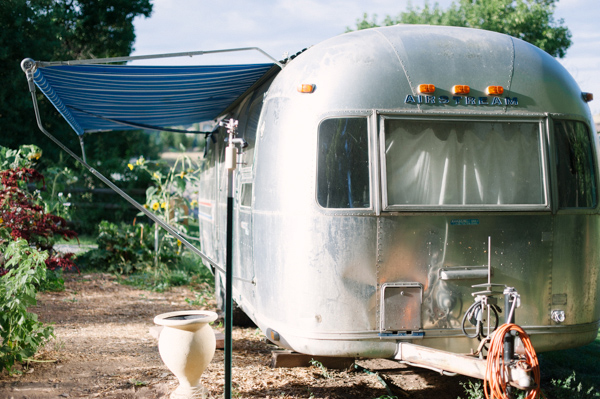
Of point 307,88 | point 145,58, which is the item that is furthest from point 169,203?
point 307,88

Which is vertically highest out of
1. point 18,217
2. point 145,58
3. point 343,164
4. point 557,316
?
point 145,58

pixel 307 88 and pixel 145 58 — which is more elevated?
pixel 145 58

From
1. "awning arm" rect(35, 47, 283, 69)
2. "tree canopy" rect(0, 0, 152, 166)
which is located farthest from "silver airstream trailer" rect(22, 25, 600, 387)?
"tree canopy" rect(0, 0, 152, 166)

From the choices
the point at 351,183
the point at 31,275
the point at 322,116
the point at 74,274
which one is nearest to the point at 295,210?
the point at 351,183

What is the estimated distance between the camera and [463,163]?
4.16 m

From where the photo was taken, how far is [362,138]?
4051 mm

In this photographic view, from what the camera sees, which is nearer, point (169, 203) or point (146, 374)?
point (146, 374)

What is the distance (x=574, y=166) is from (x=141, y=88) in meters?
4.22

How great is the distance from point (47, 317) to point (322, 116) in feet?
17.2

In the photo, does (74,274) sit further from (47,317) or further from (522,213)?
(522,213)

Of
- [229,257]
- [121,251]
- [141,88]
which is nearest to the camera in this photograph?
[229,257]

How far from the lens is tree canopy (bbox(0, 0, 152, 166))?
48.6 ft

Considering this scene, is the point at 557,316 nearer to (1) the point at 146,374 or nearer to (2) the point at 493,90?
(2) the point at 493,90

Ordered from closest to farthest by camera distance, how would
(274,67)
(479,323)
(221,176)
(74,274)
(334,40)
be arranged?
(479,323), (334,40), (274,67), (221,176), (74,274)
